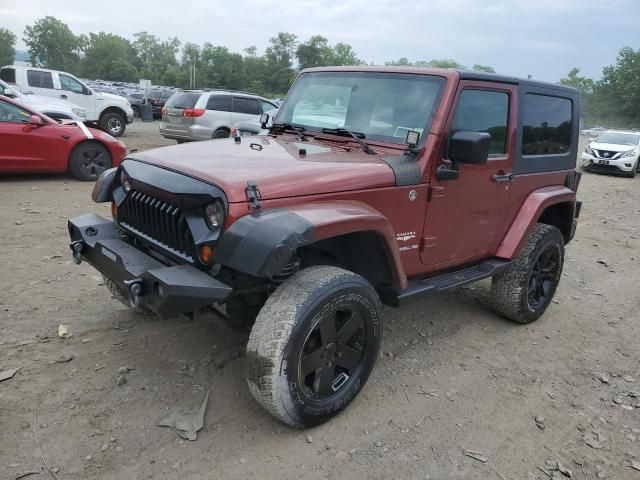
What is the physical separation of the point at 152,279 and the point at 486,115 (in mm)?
2628

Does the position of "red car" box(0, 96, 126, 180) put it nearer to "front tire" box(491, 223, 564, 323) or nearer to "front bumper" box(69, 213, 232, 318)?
"front bumper" box(69, 213, 232, 318)

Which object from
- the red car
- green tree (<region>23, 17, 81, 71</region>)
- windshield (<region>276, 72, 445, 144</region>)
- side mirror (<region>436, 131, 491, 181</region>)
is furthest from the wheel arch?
green tree (<region>23, 17, 81, 71</region>)

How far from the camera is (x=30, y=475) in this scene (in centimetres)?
246

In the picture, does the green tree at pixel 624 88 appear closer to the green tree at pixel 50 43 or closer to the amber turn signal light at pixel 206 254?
the amber turn signal light at pixel 206 254

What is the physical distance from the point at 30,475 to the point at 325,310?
1610 millimetres

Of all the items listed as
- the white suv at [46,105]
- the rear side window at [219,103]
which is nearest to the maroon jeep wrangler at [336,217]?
the white suv at [46,105]

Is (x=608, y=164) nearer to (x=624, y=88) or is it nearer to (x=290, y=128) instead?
(x=290, y=128)

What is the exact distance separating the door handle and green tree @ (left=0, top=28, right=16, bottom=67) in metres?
95.5

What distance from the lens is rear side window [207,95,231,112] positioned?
13.3 m

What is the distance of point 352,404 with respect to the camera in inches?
125

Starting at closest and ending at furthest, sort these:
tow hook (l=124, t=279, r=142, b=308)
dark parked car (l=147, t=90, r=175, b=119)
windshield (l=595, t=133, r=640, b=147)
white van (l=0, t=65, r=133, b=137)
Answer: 1. tow hook (l=124, t=279, r=142, b=308)
2. white van (l=0, t=65, r=133, b=137)
3. windshield (l=595, t=133, r=640, b=147)
4. dark parked car (l=147, t=90, r=175, b=119)

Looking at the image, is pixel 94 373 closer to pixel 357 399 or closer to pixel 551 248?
pixel 357 399

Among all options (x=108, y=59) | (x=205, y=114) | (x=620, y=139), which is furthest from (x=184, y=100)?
(x=108, y=59)

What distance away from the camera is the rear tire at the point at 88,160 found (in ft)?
29.6
